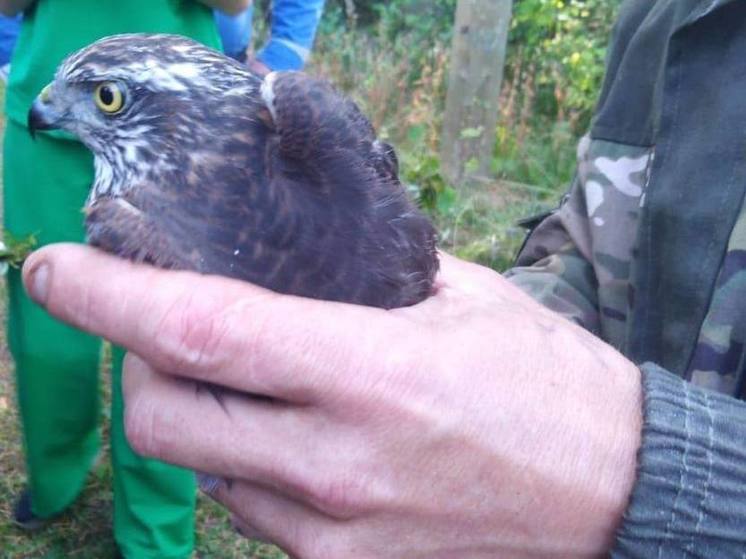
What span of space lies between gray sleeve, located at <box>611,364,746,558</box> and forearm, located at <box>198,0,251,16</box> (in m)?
2.30

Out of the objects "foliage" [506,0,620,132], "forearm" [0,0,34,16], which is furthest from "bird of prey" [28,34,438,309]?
"foliage" [506,0,620,132]

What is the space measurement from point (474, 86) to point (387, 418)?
18.6 ft

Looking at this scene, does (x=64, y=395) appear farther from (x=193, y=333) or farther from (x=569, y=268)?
(x=193, y=333)

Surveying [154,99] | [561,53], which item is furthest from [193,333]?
[561,53]

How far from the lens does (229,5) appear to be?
10.3 feet

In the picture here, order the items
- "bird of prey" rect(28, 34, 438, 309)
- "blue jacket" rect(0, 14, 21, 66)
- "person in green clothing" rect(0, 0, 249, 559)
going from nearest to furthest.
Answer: "bird of prey" rect(28, 34, 438, 309) < "person in green clothing" rect(0, 0, 249, 559) < "blue jacket" rect(0, 14, 21, 66)

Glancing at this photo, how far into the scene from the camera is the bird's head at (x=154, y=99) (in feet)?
6.20

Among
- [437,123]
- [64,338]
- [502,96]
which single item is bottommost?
[64,338]

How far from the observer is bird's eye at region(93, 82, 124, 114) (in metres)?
2.00

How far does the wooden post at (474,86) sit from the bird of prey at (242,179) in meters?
4.80

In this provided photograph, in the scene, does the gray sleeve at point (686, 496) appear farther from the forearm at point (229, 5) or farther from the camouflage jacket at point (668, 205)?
the forearm at point (229, 5)

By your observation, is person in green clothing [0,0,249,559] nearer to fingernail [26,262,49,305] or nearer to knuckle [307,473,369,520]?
fingernail [26,262,49,305]

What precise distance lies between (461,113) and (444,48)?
3.25 metres

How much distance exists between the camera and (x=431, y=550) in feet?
4.79
